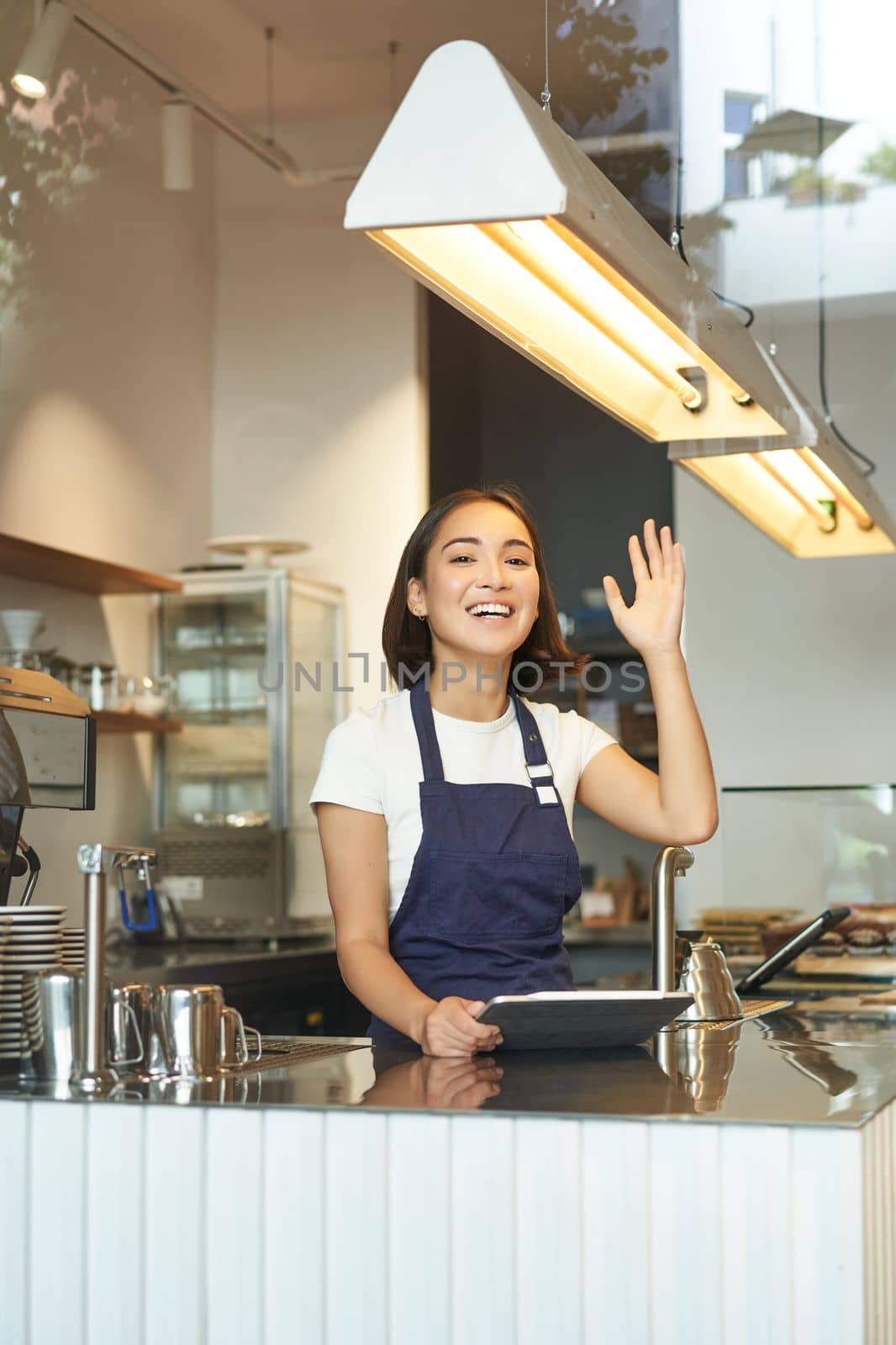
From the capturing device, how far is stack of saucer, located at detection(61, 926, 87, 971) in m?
1.64

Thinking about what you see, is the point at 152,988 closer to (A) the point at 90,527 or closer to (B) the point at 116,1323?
(B) the point at 116,1323

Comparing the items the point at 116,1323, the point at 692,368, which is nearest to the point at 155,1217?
the point at 116,1323

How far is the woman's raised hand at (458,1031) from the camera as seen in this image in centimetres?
155

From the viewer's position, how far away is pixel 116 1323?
1.29 metres

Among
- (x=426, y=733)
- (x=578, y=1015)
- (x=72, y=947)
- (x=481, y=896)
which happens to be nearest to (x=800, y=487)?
(x=426, y=733)

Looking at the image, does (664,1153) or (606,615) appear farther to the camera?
(606,615)

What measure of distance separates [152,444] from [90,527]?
449mm

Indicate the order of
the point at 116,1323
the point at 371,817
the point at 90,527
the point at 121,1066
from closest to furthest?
1. the point at 116,1323
2. the point at 121,1066
3. the point at 371,817
4. the point at 90,527

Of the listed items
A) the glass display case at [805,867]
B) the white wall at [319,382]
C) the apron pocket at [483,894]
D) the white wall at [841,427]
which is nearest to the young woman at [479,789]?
the apron pocket at [483,894]

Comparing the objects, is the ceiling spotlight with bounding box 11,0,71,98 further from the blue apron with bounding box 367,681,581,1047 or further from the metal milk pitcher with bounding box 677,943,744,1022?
the metal milk pitcher with bounding box 677,943,744,1022

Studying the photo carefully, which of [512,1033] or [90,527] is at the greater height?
[90,527]

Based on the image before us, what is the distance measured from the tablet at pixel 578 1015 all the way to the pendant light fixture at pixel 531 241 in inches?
27.4

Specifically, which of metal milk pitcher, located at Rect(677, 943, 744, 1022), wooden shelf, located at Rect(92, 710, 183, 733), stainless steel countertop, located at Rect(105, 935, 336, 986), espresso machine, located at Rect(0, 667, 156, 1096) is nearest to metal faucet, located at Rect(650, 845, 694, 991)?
metal milk pitcher, located at Rect(677, 943, 744, 1022)

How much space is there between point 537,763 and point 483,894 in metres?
0.20
